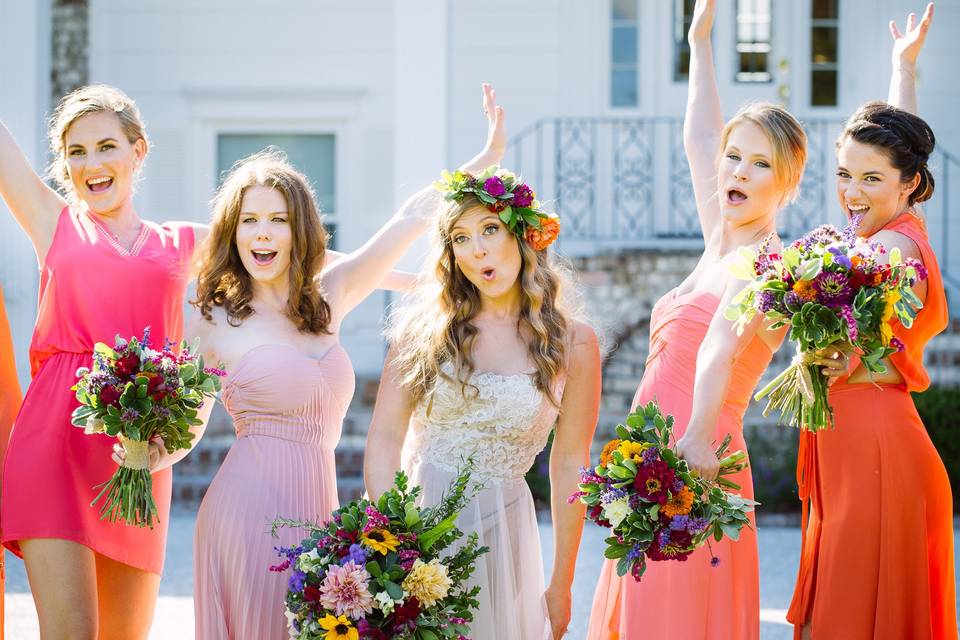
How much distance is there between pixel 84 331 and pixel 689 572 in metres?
2.25

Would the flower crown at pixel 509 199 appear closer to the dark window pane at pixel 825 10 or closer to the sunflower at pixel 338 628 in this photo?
the sunflower at pixel 338 628

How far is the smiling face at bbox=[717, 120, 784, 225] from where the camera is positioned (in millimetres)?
4137

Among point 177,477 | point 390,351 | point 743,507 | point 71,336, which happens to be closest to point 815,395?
point 743,507

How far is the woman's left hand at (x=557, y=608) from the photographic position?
13.0ft

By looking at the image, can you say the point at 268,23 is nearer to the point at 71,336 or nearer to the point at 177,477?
the point at 177,477

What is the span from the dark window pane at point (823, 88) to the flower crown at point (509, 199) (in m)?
8.87

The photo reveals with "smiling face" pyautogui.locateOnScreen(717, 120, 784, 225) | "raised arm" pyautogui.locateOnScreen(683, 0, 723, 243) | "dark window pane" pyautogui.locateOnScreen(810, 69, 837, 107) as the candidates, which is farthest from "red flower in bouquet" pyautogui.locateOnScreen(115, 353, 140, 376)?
"dark window pane" pyautogui.locateOnScreen(810, 69, 837, 107)

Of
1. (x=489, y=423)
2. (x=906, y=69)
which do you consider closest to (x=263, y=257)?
(x=489, y=423)

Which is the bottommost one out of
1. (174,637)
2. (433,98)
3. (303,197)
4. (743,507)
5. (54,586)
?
(174,637)

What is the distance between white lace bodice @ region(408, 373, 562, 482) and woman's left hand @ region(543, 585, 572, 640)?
388 mm

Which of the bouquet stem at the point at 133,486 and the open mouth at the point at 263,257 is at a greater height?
the open mouth at the point at 263,257

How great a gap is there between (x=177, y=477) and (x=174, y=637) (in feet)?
14.1

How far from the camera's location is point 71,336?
444cm

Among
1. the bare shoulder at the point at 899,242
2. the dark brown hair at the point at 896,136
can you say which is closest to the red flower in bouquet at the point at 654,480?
the bare shoulder at the point at 899,242
